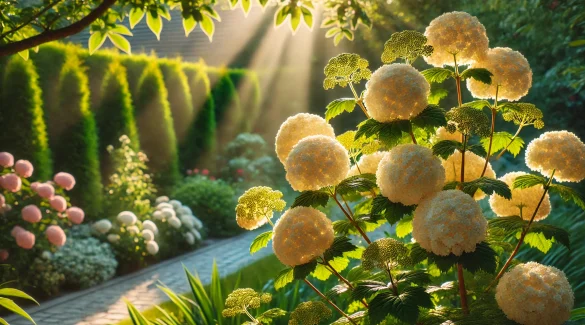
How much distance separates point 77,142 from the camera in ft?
26.3

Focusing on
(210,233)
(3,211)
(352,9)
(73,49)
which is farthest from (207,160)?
(352,9)

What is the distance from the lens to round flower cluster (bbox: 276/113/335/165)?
214 centimetres

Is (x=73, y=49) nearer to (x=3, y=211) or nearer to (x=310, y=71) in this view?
(x=3, y=211)

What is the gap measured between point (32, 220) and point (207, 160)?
6441 millimetres

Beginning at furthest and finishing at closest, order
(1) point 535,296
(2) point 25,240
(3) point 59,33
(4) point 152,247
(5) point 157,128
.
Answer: (5) point 157,128 → (4) point 152,247 → (2) point 25,240 → (3) point 59,33 → (1) point 535,296

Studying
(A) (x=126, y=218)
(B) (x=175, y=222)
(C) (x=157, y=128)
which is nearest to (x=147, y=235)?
(A) (x=126, y=218)

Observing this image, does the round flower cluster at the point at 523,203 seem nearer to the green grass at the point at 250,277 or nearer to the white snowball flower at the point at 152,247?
the green grass at the point at 250,277

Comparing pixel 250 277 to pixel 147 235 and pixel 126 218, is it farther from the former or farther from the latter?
pixel 126 218

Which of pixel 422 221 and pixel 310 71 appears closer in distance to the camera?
pixel 422 221

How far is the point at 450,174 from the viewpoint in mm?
2230

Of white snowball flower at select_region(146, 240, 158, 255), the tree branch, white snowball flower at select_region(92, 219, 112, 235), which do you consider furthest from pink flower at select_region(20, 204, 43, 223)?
the tree branch

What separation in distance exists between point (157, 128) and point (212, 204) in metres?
1.96

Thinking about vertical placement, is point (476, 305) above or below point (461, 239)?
below

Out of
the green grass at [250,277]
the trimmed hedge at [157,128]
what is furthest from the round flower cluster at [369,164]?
the trimmed hedge at [157,128]
